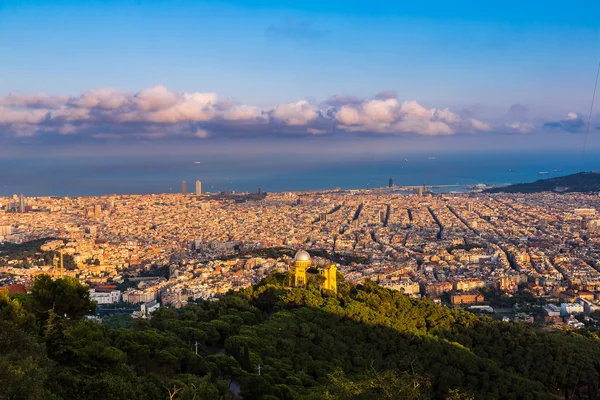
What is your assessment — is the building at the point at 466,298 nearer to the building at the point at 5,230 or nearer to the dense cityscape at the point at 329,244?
the dense cityscape at the point at 329,244

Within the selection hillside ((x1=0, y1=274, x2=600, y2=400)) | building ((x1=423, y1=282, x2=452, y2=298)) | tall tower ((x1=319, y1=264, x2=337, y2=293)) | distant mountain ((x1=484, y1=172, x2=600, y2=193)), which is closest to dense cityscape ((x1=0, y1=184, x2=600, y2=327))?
building ((x1=423, y1=282, x2=452, y2=298))

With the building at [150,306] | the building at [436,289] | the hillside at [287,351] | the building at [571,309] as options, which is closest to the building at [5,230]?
the building at [150,306]

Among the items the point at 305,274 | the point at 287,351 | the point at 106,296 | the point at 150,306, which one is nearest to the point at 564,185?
the point at 106,296

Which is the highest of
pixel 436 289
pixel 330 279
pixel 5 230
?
pixel 330 279

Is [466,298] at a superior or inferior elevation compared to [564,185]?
inferior

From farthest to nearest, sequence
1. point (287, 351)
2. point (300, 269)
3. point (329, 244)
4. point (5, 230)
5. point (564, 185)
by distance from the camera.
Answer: point (564, 185)
point (5, 230)
point (329, 244)
point (300, 269)
point (287, 351)

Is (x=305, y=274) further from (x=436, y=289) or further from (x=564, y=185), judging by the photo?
(x=564, y=185)
